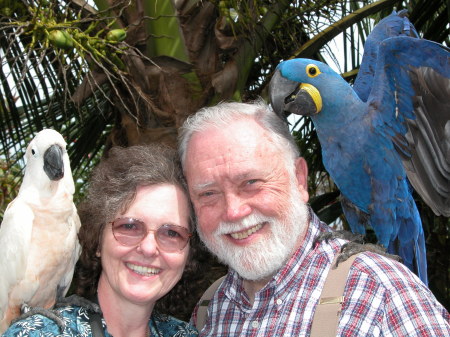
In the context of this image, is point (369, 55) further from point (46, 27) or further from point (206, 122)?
point (46, 27)

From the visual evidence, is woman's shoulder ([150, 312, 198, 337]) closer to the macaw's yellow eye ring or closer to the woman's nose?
the woman's nose

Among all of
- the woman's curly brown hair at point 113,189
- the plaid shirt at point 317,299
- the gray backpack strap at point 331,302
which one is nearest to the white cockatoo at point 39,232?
the woman's curly brown hair at point 113,189

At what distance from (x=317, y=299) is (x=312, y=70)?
120cm

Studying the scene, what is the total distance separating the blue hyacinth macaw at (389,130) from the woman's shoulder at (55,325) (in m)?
1.26

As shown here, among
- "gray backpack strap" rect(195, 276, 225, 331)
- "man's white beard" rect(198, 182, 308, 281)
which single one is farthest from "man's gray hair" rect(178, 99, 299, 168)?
"gray backpack strap" rect(195, 276, 225, 331)

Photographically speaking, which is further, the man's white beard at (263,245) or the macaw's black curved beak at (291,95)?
the macaw's black curved beak at (291,95)

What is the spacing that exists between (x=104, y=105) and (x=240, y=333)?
104 inches

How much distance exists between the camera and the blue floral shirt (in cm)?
178

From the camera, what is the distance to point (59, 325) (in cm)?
184

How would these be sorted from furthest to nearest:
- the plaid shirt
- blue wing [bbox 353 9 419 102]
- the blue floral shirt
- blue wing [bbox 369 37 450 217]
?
blue wing [bbox 353 9 419 102]
blue wing [bbox 369 37 450 217]
the blue floral shirt
the plaid shirt

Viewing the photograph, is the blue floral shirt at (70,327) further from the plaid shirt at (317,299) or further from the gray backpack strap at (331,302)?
the gray backpack strap at (331,302)

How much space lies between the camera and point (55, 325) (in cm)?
184

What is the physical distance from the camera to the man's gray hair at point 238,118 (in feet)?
6.90

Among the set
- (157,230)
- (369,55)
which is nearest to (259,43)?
(369,55)
